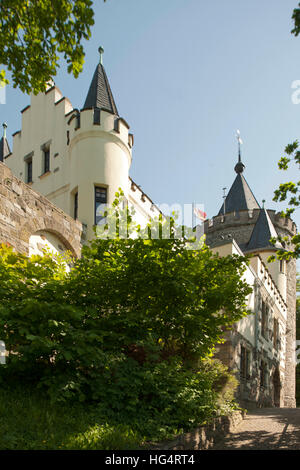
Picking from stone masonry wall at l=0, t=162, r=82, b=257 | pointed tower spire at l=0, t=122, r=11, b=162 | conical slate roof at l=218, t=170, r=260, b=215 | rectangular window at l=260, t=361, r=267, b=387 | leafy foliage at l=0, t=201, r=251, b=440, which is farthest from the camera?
conical slate roof at l=218, t=170, r=260, b=215

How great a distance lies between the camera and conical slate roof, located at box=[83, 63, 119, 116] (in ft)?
52.9

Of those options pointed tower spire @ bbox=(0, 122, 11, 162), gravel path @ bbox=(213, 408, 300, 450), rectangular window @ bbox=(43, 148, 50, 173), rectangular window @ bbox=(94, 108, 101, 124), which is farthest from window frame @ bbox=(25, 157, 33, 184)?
gravel path @ bbox=(213, 408, 300, 450)

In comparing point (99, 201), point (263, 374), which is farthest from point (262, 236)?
point (99, 201)

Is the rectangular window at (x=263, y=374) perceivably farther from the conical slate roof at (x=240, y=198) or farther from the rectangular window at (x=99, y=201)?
the conical slate roof at (x=240, y=198)

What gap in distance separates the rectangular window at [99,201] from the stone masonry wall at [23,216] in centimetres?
173

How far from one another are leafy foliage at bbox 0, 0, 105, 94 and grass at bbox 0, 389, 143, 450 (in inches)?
227

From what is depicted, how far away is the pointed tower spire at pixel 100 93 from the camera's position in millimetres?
16125

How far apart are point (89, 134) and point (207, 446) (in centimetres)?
1106

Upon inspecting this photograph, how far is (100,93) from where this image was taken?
16.6 meters

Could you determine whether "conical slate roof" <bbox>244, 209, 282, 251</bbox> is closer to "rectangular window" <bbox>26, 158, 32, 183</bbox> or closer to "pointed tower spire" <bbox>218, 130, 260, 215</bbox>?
"pointed tower spire" <bbox>218, 130, 260, 215</bbox>

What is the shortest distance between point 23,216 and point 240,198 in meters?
24.6

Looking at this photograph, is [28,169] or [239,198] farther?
[239,198]

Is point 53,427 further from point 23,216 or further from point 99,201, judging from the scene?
point 99,201
